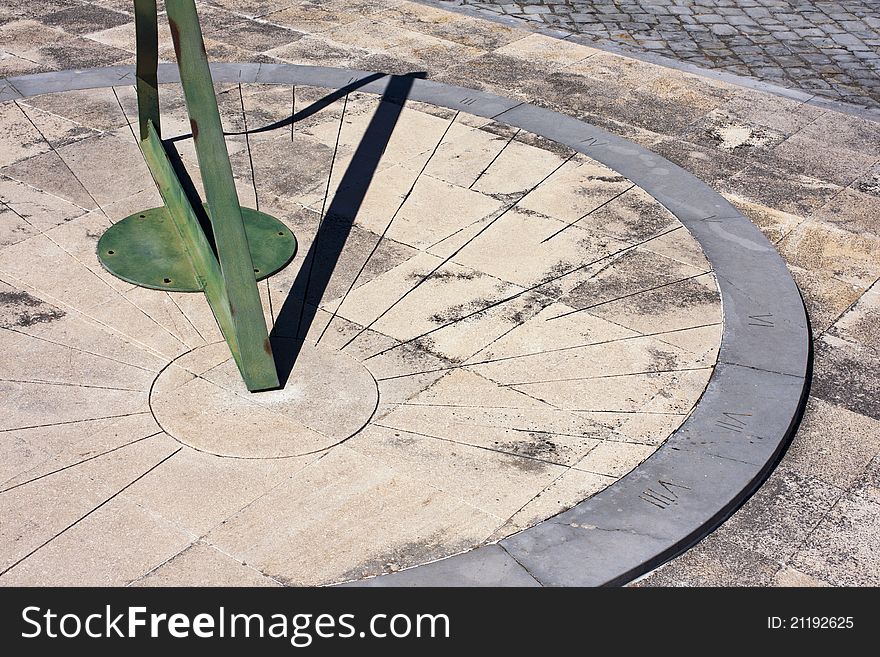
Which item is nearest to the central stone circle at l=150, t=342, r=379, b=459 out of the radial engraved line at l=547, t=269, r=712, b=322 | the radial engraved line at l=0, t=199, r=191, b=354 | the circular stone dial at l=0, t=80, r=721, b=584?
the circular stone dial at l=0, t=80, r=721, b=584

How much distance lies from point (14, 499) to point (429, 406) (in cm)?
219

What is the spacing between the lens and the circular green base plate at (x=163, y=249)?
23.0 ft

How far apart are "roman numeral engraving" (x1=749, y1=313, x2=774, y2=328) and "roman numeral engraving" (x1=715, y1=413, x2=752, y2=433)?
1.01 m

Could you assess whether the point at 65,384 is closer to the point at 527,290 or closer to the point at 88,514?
the point at 88,514

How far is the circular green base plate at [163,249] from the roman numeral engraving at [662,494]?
3028mm

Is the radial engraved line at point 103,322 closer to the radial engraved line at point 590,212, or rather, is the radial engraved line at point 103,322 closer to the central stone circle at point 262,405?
the central stone circle at point 262,405

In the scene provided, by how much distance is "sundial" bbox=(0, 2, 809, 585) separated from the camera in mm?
5133

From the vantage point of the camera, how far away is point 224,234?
5.77 metres

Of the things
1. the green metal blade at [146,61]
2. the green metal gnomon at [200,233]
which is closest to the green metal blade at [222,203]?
the green metal gnomon at [200,233]

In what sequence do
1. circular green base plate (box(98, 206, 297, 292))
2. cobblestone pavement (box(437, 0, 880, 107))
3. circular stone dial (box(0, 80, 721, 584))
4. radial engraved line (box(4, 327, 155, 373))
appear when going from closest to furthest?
circular stone dial (box(0, 80, 721, 584)) < radial engraved line (box(4, 327, 155, 373)) < circular green base plate (box(98, 206, 297, 292)) < cobblestone pavement (box(437, 0, 880, 107))

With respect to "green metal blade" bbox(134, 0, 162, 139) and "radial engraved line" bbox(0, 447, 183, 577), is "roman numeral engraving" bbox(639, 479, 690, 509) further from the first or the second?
"green metal blade" bbox(134, 0, 162, 139)

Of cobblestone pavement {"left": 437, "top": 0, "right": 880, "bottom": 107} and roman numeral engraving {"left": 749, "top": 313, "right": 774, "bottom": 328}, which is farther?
cobblestone pavement {"left": 437, "top": 0, "right": 880, "bottom": 107}

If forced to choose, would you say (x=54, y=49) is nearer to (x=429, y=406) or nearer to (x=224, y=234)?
A: (x=224, y=234)

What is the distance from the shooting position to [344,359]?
248 inches
